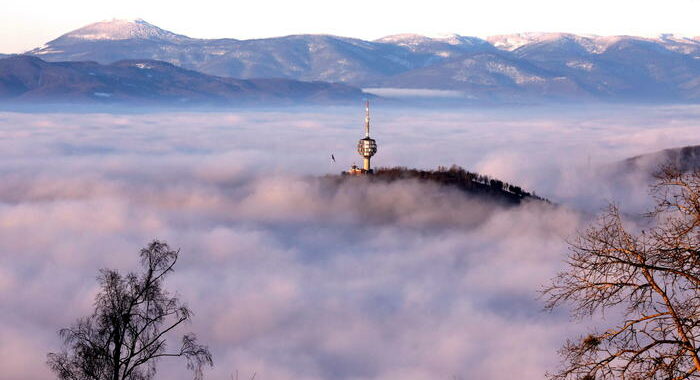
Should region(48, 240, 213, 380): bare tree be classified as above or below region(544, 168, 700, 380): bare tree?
above

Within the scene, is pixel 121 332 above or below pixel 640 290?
above

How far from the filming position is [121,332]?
1245 inches

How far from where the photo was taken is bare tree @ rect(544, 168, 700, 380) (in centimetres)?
1661

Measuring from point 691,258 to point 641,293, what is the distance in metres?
1.18

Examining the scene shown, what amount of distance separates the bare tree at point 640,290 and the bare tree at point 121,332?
17258 mm

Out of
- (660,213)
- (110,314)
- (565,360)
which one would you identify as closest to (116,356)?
(110,314)

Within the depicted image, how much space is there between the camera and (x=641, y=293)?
17125 mm

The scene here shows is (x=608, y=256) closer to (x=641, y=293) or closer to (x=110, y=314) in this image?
(x=641, y=293)

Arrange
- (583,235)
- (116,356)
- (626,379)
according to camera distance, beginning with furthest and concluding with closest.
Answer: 1. (116,356)
2. (583,235)
3. (626,379)

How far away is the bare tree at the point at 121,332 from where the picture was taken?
102 ft

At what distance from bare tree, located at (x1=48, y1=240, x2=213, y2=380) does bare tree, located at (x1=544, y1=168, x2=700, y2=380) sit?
17258 mm

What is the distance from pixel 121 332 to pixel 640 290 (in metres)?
20.3

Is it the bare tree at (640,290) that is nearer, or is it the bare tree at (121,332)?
the bare tree at (640,290)

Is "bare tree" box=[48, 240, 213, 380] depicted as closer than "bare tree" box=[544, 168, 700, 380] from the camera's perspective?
No
